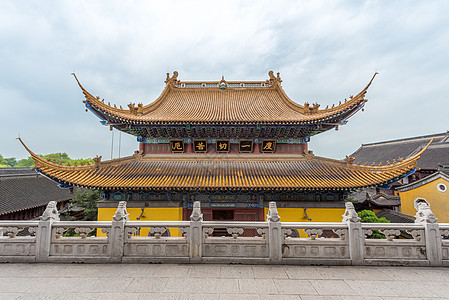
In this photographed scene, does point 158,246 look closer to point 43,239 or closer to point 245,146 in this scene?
point 43,239

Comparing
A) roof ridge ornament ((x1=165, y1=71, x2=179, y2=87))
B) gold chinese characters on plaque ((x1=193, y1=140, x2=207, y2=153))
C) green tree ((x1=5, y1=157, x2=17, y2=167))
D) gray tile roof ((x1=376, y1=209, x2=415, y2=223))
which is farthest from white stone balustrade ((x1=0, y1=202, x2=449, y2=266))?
green tree ((x1=5, y1=157, x2=17, y2=167))

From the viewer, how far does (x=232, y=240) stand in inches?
233

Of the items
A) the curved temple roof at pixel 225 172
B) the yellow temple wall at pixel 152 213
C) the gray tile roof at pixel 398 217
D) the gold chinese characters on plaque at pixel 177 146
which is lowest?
the gray tile roof at pixel 398 217

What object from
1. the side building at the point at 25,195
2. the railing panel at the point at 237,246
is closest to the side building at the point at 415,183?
the railing panel at the point at 237,246

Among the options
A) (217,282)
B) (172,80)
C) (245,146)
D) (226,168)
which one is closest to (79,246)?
(217,282)

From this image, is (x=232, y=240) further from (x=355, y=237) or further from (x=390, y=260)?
(x=390, y=260)

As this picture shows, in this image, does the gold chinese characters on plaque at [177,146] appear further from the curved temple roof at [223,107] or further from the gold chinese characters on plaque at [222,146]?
the gold chinese characters on plaque at [222,146]

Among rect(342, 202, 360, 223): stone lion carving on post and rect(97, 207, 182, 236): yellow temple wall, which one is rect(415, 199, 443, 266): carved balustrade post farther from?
rect(97, 207, 182, 236): yellow temple wall

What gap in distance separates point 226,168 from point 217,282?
5.48 metres

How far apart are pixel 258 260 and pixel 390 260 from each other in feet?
12.4

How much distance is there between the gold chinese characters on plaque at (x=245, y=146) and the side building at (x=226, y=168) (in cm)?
5

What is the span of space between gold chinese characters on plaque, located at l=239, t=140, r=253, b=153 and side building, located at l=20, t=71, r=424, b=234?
52mm

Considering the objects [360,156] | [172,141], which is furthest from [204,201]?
[360,156]

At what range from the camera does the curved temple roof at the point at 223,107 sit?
30.5 ft
